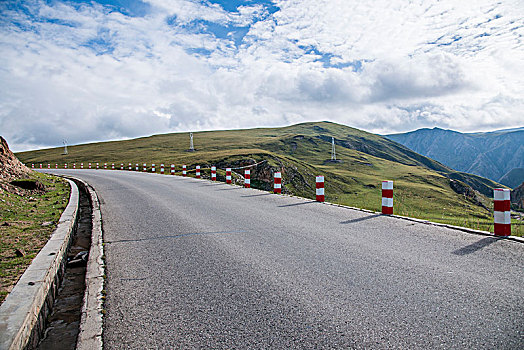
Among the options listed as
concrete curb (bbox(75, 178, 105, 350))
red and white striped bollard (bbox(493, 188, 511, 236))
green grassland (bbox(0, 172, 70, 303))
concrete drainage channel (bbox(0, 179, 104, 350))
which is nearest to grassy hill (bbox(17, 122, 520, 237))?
red and white striped bollard (bbox(493, 188, 511, 236))

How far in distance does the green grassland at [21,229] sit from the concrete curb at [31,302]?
256mm

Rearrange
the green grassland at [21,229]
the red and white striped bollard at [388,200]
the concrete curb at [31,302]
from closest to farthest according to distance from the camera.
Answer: the concrete curb at [31,302] < the green grassland at [21,229] < the red and white striped bollard at [388,200]

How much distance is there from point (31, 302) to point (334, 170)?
8061 centimetres

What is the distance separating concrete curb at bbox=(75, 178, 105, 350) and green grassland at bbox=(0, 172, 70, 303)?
0.73m

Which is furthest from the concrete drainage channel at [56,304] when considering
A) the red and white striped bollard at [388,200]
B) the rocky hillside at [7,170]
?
the rocky hillside at [7,170]

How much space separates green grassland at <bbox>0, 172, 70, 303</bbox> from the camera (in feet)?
14.3

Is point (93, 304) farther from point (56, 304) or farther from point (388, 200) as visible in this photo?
point (388, 200)

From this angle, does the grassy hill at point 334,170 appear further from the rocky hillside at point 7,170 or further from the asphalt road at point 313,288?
the rocky hillside at point 7,170

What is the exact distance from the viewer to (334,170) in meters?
81.6

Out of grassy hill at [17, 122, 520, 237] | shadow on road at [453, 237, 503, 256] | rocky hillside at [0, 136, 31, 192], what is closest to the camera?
shadow on road at [453, 237, 503, 256]

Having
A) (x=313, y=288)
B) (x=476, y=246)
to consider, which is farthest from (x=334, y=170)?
(x=313, y=288)

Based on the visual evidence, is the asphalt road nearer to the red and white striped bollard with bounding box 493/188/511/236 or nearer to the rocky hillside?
the red and white striped bollard with bounding box 493/188/511/236

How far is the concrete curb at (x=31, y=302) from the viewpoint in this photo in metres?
2.61

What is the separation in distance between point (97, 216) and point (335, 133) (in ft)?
600
